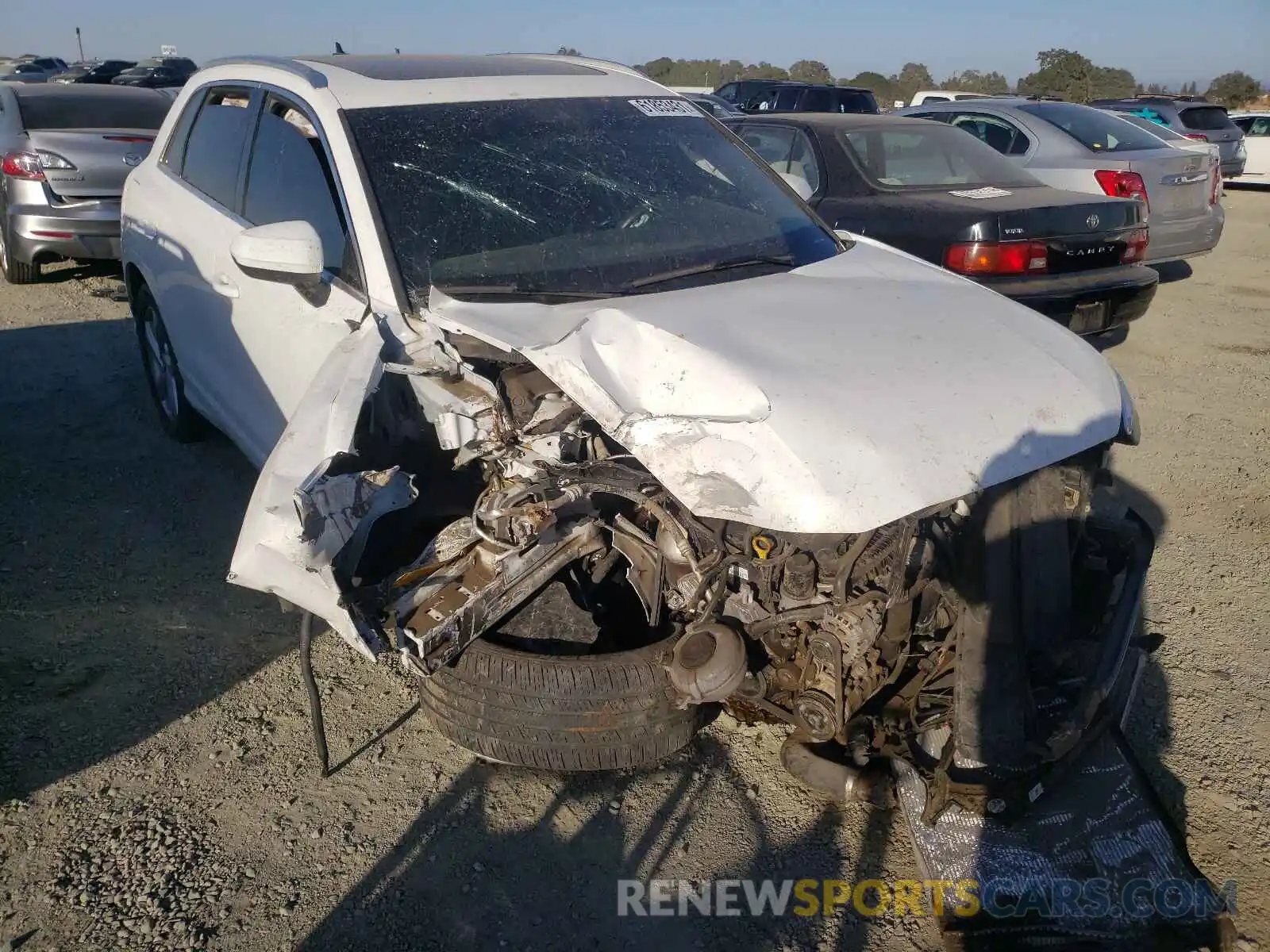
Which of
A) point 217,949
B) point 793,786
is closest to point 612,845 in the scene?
point 793,786

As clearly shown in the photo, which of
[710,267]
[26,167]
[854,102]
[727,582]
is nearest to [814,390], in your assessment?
[727,582]

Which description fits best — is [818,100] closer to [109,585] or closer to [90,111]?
A: [90,111]

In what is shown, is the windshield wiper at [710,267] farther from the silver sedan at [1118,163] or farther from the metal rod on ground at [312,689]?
the silver sedan at [1118,163]

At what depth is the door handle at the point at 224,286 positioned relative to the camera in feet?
12.1

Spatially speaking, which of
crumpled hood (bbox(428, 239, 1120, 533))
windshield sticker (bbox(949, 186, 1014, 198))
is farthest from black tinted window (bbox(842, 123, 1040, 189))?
crumpled hood (bbox(428, 239, 1120, 533))

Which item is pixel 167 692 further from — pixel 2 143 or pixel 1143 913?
pixel 2 143

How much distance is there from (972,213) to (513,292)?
344cm

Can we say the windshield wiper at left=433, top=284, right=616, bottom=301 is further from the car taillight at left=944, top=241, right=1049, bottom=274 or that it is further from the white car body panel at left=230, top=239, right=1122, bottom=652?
the car taillight at left=944, top=241, right=1049, bottom=274

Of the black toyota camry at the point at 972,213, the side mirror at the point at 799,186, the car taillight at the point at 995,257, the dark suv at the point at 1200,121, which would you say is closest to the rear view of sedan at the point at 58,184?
the black toyota camry at the point at 972,213

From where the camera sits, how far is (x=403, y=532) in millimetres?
2873

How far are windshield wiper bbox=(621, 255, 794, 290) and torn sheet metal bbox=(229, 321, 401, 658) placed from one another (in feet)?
2.87

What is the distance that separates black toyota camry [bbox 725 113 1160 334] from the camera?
528cm

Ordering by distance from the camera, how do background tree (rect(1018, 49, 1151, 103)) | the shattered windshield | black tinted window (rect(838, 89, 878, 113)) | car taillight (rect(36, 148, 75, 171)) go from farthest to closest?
background tree (rect(1018, 49, 1151, 103))
black tinted window (rect(838, 89, 878, 113))
car taillight (rect(36, 148, 75, 171))
the shattered windshield

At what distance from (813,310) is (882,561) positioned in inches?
31.3
